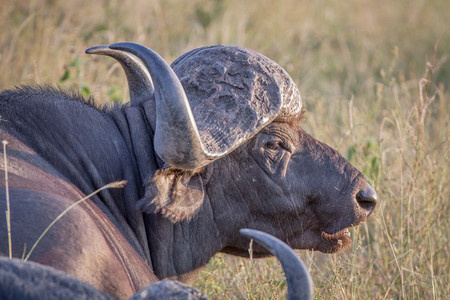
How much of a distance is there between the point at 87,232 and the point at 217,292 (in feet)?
6.19

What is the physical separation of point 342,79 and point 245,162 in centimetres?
713

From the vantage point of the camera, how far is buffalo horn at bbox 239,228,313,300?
A: 2.67 metres

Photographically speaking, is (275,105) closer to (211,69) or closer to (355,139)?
(211,69)

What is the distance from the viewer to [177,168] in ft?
12.1

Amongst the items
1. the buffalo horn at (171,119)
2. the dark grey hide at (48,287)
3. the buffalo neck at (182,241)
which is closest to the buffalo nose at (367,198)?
the buffalo neck at (182,241)

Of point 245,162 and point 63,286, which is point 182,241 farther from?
point 63,286

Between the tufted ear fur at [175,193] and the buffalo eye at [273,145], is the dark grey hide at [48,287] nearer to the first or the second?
the tufted ear fur at [175,193]

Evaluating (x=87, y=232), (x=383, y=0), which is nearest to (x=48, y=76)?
(x=87, y=232)

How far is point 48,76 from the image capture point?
8.01m

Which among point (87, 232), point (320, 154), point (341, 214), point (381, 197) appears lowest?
point (381, 197)

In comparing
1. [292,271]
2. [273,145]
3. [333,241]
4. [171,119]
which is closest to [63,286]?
[292,271]

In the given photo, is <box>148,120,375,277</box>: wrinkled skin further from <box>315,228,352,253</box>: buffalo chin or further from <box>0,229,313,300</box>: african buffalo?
<box>0,229,313,300</box>: african buffalo

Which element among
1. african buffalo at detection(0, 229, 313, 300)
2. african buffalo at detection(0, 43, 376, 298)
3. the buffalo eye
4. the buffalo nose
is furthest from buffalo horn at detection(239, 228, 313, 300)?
the buffalo nose

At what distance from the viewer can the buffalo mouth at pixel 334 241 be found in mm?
4359
